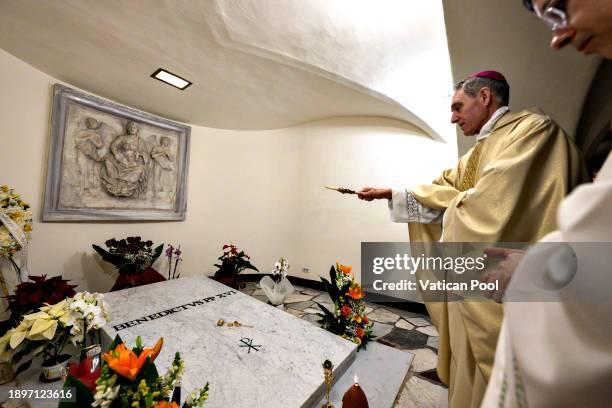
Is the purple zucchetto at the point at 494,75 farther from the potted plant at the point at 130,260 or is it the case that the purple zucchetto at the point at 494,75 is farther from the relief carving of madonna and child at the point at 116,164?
the relief carving of madonna and child at the point at 116,164

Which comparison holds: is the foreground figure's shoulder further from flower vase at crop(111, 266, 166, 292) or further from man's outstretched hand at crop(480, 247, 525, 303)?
flower vase at crop(111, 266, 166, 292)

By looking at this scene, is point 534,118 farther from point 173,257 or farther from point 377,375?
point 173,257

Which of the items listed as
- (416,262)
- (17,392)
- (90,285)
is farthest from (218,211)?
(416,262)

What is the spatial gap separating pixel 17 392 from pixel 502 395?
2494mm

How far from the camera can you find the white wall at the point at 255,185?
262 centimetres

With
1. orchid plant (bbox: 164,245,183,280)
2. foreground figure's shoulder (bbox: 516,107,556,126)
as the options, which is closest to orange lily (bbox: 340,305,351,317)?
foreground figure's shoulder (bbox: 516,107,556,126)

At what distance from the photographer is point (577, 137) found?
1.52 metres

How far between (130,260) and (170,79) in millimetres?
2421

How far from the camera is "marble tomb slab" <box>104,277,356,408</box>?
1440mm

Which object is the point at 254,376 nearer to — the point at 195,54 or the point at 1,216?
the point at 1,216

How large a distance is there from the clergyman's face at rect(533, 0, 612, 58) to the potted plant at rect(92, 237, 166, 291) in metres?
3.98

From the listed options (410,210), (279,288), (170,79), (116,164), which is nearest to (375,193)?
(410,210)

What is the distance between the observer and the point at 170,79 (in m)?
3.02

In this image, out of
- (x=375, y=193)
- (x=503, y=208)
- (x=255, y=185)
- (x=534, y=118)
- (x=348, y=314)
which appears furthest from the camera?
(x=255, y=185)
